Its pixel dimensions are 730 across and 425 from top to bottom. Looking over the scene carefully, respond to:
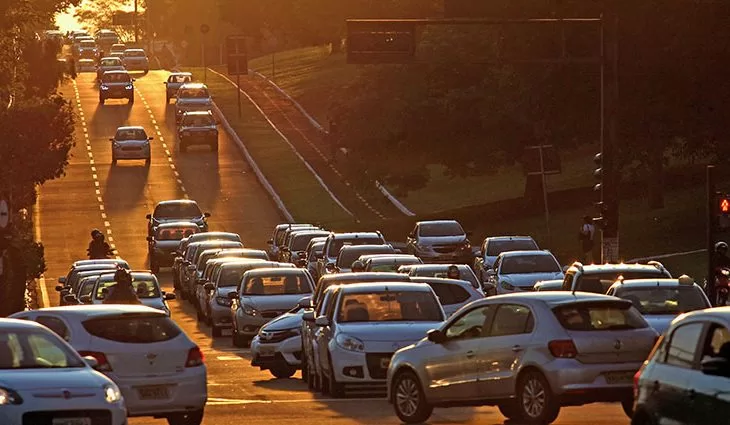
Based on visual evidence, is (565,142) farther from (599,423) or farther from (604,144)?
(599,423)

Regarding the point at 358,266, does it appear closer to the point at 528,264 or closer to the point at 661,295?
the point at 528,264

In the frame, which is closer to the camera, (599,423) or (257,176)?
(599,423)

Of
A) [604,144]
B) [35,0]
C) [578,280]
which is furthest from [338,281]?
[35,0]

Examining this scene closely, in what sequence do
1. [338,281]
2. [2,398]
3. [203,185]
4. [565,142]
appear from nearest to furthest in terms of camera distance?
[2,398]
[338,281]
[565,142]
[203,185]

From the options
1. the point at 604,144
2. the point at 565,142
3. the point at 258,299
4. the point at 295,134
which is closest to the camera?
the point at 258,299

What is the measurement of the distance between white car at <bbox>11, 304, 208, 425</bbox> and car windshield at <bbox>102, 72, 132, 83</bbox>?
295 feet

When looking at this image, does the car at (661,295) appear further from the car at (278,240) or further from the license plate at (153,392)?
the car at (278,240)

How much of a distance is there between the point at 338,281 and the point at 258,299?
249 inches

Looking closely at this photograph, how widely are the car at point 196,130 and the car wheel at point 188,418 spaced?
228 ft

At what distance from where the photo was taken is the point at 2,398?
17797 millimetres

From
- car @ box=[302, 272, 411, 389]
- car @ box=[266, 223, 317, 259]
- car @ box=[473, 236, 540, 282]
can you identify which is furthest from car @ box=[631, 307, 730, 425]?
car @ box=[266, 223, 317, 259]

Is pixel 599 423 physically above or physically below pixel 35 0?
below

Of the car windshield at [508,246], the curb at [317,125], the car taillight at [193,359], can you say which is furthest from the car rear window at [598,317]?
the curb at [317,125]

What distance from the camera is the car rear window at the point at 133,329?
22078 mm
